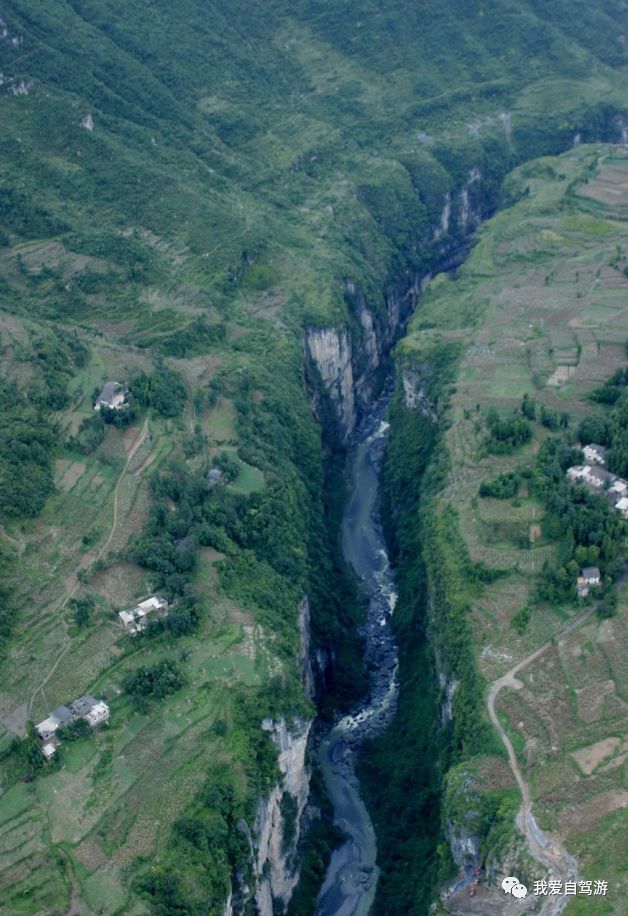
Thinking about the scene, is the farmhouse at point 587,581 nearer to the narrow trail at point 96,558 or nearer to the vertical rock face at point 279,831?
the vertical rock face at point 279,831

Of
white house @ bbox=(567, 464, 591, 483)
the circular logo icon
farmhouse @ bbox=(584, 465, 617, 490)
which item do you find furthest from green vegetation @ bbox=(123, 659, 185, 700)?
farmhouse @ bbox=(584, 465, 617, 490)

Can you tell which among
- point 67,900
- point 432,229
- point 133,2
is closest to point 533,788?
point 67,900

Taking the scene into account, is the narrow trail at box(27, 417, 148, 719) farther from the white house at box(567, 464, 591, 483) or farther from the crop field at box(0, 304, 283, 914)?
the white house at box(567, 464, 591, 483)

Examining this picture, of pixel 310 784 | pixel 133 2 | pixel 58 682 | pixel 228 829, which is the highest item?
pixel 133 2

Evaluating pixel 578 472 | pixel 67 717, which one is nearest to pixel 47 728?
pixel 67 717

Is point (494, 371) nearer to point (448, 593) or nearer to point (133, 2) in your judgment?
point (448, 593)

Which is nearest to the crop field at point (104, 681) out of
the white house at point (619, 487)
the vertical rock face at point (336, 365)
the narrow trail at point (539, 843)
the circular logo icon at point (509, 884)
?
the narrow trail at point (539, 843)

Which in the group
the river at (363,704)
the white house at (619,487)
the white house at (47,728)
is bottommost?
the river at (363,704)
